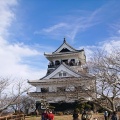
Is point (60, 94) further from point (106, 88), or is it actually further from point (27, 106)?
point (106, 88)

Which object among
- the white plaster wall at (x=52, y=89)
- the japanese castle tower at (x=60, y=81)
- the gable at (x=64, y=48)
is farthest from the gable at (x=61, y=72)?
the gable at (x=64, y=48)

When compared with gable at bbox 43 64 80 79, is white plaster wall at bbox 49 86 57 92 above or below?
below

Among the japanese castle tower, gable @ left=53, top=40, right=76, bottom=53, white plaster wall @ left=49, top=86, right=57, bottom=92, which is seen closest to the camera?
the japanese castle tower

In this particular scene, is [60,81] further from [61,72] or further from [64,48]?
[64,48]

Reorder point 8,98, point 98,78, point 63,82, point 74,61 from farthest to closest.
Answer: point 74,61 → point 63,82 → point 8,98 → point 98,78

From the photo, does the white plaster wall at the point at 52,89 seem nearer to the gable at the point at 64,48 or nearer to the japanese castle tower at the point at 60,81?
the japanese castle tower at the point at 60,81

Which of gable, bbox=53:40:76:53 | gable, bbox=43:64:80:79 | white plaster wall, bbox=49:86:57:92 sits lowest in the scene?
white plaster wall, bbox=49:86:57:92

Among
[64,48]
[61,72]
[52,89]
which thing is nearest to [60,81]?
[52,89]

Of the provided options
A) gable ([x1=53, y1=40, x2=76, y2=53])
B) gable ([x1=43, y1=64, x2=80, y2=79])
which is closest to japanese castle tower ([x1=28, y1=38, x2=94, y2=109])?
gable ([x1=43, y1=64, x2=80, y2=79])

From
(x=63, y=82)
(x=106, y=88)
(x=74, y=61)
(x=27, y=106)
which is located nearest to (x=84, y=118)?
(x=106, y=88)

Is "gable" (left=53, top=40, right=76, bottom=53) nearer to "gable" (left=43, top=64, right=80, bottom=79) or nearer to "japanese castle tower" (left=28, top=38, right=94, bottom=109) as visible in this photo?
"japanese castle tower" (left=28, top=38, right=94, bottom=109)

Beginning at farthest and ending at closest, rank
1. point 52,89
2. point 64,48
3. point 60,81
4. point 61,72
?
point 64,48 → point 61,72 → point 52,89 → point 60,81

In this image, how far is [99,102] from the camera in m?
23.2

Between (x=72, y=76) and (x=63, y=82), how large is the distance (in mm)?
2712
